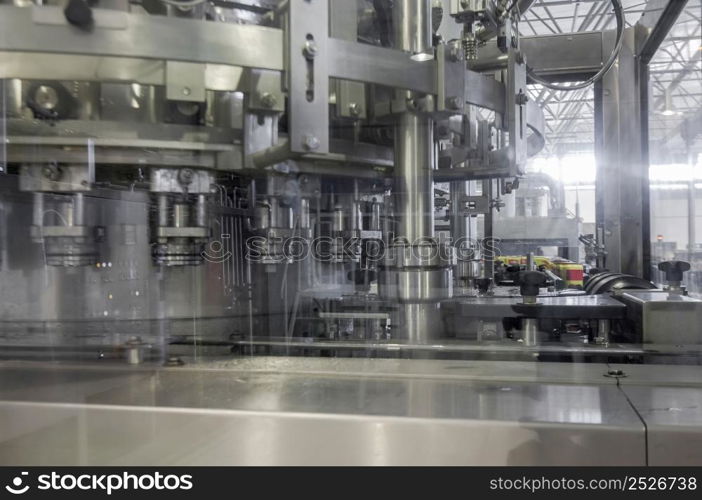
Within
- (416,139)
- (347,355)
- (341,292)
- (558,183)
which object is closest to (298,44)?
(416,139)

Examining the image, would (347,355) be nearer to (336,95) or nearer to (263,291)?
(263,291)

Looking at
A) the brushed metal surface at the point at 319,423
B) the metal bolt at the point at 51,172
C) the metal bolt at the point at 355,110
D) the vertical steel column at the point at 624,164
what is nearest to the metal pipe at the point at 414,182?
the metal bolt at the point at 355,110

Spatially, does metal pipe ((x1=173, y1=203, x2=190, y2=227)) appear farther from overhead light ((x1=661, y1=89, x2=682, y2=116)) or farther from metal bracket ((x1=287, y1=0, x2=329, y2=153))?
overhead light ((x1=661, y1=89, x2=682, y2=116))

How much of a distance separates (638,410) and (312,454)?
36cm

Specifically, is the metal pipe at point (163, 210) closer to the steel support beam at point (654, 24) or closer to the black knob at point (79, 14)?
the black knob at point (79, 14)

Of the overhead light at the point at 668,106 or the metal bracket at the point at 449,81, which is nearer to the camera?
the metal bracket at the point at 449,81

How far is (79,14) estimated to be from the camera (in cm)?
64

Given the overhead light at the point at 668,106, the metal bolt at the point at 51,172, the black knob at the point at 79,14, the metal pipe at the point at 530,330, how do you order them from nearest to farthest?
the black knob at the point at 79,14, the metal bolt at the point at 51,172, the metal pipe at the point at 530,330, the overhead light at the point at 668,106

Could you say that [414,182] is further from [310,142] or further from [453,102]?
[310,142]

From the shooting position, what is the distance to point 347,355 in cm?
87

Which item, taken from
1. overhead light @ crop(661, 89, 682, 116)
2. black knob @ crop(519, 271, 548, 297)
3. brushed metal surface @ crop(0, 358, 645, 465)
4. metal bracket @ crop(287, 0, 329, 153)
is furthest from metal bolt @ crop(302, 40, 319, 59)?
overhead light @ crop(661, 89, 682, 116)

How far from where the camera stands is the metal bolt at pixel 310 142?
2.24 feet

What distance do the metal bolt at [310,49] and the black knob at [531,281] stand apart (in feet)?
1.76

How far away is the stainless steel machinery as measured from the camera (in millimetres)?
595
